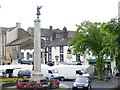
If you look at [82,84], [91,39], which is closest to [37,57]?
[82,84]

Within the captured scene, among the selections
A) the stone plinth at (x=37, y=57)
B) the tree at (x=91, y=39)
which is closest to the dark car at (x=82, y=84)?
the stone plinth at (x=37, y=57)

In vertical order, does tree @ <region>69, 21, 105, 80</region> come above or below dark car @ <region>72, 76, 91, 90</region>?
above

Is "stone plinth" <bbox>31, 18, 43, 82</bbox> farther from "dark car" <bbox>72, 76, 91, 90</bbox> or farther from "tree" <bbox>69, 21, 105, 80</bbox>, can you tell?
"tree" <bbox>69, 21, 105, 80</bbox>

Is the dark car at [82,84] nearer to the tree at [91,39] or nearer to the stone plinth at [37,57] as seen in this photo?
the stone plinth at [37,57]

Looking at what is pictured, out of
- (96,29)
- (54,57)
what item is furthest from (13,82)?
(54,57)

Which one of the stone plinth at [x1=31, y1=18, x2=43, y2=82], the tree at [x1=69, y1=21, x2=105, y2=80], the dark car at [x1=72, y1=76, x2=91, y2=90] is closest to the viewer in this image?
the dark car at [x1=72, y1=76, x2=91, y2=90]

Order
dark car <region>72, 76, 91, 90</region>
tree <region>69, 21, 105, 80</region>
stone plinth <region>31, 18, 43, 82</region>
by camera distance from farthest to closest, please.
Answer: tree <region>69, 21, 105, 80</region>, stone plinth <region>31, 18, 43, 82</region>, dark car <region>72, 76, 91, 90</region>

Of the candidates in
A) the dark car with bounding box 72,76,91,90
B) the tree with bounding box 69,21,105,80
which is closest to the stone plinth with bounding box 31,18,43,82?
the dark car with bounding box 72,76,91,90

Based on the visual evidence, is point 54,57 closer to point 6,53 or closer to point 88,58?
point 88,58

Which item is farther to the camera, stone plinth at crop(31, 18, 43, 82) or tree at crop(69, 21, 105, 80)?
tree at crop(69, 21, 105, 80)

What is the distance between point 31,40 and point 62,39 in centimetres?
1377

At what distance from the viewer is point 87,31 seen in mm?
37719

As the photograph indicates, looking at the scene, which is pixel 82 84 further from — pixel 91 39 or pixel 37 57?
pixel 91 39

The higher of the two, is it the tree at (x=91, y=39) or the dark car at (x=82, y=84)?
the tree at (x=91, y=39)
